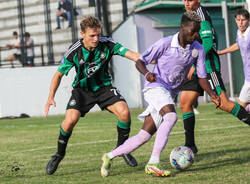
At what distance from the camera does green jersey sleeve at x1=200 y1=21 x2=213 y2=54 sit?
7129mm

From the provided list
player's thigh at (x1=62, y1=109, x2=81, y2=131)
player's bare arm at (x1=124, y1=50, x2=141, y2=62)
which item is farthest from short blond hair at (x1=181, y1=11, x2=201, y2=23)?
player's thigh at (x1=62, y1=109, x2=81, y2=131)

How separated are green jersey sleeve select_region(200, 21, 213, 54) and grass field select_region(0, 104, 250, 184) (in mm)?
1315

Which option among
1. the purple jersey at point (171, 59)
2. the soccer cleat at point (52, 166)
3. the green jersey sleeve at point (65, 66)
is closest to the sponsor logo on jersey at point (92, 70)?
the green jersey sleeve at point (65, 66)

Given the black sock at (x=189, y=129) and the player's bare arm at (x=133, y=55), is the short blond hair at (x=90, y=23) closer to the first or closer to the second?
the player's bare arm at (x=133, y=55)

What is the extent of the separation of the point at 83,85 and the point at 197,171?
175cm

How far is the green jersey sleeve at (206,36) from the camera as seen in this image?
23.4 ft

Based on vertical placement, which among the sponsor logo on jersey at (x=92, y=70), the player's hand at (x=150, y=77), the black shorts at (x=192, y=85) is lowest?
the black shorts at (x=192, y=85)

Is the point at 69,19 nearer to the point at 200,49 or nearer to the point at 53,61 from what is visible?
the point at 53,61

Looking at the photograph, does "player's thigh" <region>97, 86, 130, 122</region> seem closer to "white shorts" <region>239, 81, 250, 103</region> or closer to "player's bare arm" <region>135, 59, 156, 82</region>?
"player's bare arm" <region>135, 59, 156, 82</region>

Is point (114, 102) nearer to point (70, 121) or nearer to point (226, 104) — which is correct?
point (70, 121)

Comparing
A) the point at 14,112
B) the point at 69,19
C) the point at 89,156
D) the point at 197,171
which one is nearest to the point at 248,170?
the point at 197,171

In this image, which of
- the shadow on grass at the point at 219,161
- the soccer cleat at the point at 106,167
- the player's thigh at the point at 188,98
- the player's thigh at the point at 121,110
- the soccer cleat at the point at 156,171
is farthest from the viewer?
the player's thigh at the point at 188,98

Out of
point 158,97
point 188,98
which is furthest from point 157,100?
point 188,98

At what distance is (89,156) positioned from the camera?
7.76 m
